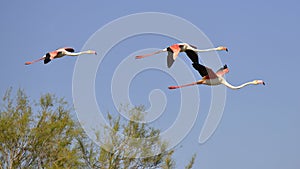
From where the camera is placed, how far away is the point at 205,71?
1318 centimetres

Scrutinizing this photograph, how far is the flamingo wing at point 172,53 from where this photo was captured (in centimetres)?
1145

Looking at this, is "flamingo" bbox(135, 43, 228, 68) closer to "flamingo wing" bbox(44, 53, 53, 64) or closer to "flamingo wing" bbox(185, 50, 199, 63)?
"flamingo wing" bbox(185, 50, 199, 63)

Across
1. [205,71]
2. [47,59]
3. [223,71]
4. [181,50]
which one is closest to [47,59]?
[47,59]

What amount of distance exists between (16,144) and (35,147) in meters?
0.86

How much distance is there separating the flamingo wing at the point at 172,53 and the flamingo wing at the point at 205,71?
1.23 m

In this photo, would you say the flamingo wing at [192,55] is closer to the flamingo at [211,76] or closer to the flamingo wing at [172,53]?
the flamingo at [211,76]

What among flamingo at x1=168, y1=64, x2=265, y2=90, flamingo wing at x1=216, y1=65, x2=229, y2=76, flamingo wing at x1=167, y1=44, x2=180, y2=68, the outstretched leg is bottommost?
flamingo wing at x1=167, y1=44, x2=180, y2=68

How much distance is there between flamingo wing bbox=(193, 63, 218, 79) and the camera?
42.7 ft

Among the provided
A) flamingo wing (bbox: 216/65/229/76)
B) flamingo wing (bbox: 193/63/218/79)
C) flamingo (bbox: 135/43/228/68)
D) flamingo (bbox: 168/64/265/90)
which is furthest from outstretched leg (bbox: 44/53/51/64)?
flamingo wing (bbox: 216/65/229/76)

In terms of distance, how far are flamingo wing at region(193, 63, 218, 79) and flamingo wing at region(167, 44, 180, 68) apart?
1232 millimetres

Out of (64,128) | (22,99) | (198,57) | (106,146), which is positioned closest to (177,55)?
(198,57)

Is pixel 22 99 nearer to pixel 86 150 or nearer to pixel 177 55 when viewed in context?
pixel 86 150

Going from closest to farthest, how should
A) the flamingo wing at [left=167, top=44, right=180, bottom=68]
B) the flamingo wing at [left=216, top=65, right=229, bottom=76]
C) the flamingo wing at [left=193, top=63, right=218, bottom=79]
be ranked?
the flamingo wing at [left=167, top=44, right=180, bottom=68] < the flamingo wing at [left=193, top=63, right=218, bottom=79] < the flamingo wing at [left=216, top=65, right=229, bottom=76]

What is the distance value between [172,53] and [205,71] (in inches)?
69.3
